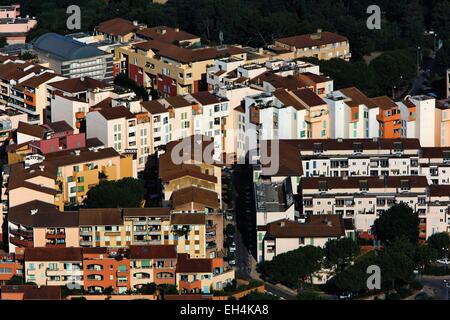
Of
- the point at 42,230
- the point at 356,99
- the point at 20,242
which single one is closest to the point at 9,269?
the point at 20,242

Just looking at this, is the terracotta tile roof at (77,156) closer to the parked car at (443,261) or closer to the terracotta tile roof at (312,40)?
the parked car at (443,261)

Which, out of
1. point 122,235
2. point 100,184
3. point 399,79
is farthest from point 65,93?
point 399,79

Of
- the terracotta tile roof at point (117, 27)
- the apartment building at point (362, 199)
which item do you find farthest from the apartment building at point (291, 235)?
the terracotta tile roof at point (117, 27)

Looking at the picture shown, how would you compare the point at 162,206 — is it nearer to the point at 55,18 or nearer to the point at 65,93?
the point at 65,93

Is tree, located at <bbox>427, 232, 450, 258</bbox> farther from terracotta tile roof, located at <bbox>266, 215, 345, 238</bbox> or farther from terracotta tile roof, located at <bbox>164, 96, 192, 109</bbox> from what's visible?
terracotta tile roof, located at <bbox>164, 96, 192, 109</bbox>

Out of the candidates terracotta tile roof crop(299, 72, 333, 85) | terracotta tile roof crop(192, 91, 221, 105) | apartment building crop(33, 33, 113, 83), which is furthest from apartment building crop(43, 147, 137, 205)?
apartment building crop(33, 33, 113, 83)
